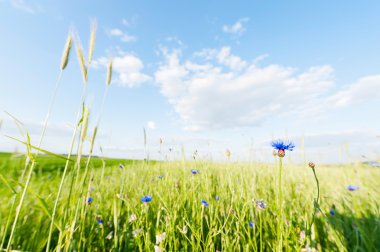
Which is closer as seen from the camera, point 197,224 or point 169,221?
point 169,221

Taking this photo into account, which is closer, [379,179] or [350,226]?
[350,226]

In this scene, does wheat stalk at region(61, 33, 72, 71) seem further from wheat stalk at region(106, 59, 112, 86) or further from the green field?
the green field

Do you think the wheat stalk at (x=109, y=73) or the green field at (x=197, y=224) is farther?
the green field at (x=197, y=224)

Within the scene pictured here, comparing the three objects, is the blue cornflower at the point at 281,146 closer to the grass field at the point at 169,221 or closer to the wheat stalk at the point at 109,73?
the grass field at the point at 169,221

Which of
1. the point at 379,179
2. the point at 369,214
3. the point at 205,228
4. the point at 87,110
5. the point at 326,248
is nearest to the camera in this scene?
the point at 87,110

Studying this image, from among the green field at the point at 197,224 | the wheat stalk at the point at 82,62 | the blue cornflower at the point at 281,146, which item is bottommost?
the green field at the point at 197,224

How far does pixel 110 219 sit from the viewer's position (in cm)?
239

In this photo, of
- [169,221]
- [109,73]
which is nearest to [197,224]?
[169,221]

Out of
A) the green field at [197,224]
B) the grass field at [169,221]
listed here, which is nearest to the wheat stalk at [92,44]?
the grass field at [169,221]

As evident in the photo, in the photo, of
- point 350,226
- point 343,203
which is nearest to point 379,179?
point 343,203

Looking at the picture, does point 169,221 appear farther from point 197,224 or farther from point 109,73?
point 109,73

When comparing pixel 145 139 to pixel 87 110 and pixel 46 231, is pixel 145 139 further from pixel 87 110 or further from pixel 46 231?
pixel 46 231

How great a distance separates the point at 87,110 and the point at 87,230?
1.60 metres

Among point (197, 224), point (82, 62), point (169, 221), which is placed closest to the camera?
point (82, 62)
